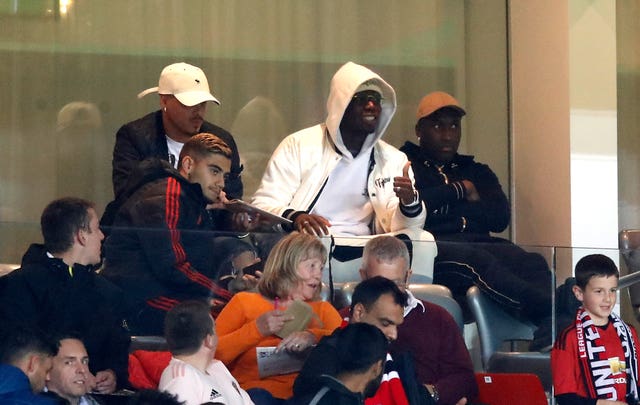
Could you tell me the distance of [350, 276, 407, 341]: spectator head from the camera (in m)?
6.13

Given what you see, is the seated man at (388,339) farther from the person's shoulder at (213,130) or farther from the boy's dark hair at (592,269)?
the person's shoulder at (213,130)

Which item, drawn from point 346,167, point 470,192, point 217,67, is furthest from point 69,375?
point 217,67

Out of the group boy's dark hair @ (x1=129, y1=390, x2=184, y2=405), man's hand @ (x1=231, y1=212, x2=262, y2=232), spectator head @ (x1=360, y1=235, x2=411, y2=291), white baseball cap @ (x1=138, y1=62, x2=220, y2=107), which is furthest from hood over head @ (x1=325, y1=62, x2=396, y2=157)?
boy's dark hair @ (x1=129, y1=390, x2=184, y2=405)

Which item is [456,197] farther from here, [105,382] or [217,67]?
[105,382]

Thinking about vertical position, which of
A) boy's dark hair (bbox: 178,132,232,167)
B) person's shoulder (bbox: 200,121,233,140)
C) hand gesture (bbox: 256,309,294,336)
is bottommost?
hand gesture (bbox: 256,309,294,336)

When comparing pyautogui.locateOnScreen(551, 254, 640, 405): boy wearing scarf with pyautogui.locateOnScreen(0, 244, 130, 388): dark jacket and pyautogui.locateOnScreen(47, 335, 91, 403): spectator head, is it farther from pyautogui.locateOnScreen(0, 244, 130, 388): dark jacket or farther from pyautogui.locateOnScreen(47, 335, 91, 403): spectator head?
pyautogui.locateOnScreen(47, 335, 91, 403): spectator head

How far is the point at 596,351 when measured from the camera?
6402 mm

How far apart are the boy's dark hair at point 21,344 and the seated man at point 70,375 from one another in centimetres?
8

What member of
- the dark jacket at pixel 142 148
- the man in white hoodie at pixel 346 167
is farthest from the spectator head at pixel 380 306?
the dark jacket at pixel 142 148

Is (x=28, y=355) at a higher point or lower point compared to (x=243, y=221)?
lower

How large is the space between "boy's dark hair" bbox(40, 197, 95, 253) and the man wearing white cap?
186cm

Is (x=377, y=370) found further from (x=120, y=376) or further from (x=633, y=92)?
(x=633, y=92)

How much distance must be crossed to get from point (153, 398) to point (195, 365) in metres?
0.60

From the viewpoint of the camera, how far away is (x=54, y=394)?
216 inches
